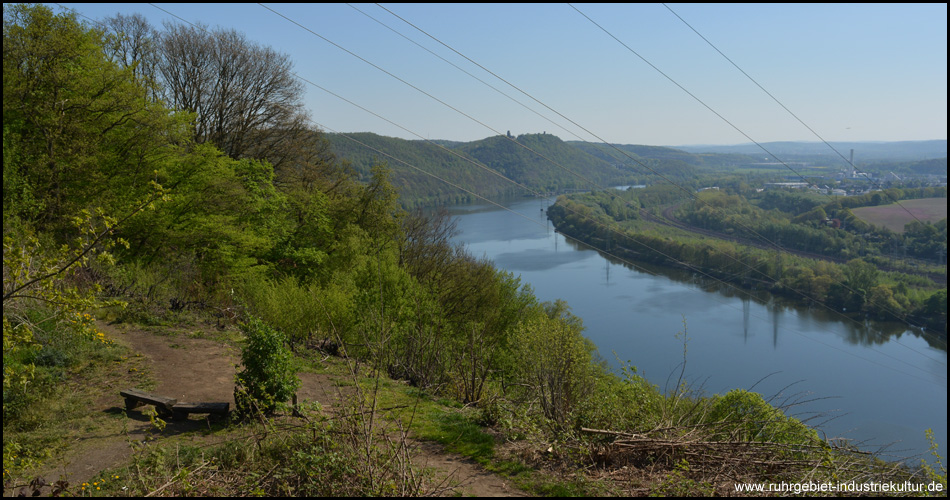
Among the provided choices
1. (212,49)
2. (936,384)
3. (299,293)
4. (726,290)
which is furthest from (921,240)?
(212,49)

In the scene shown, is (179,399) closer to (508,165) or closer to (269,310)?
(269,310)

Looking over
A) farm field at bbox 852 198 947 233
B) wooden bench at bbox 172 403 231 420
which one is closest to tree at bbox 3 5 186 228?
wooden bench at bbox 172 403 231 420

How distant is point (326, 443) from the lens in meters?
5.37

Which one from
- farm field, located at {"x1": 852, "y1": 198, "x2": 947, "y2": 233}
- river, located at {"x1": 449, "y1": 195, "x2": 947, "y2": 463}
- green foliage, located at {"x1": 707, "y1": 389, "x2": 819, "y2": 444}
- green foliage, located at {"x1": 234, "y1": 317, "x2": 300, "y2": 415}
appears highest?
farm field, located at {"x1": 852, "y1": 198, "x2": 947, "y2": 233}

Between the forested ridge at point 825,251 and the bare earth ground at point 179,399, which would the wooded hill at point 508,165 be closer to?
the forested ridge at point 825,251

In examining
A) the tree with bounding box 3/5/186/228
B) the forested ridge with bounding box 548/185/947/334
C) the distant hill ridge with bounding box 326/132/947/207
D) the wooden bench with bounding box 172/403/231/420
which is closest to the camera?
the wooden bench with bounding box 172/403/231/420

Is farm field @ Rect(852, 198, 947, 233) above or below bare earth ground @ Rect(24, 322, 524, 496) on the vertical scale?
above

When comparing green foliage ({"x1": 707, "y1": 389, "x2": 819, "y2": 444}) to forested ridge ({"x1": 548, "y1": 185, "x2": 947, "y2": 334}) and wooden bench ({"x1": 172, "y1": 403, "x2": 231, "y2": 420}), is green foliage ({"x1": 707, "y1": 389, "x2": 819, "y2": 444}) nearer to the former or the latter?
wooden bench ({"x1": 172, "y1": 403, "x2": 231, "y2": 420})

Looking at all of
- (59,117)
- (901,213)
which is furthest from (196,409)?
(901,213)

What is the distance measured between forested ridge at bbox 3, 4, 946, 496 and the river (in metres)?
8.06

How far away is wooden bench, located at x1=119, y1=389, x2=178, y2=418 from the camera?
709cm

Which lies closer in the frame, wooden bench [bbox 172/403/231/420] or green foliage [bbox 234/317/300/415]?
green foliage [bbox 234/317/300/415]

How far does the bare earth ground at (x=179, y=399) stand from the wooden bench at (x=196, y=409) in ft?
0.36

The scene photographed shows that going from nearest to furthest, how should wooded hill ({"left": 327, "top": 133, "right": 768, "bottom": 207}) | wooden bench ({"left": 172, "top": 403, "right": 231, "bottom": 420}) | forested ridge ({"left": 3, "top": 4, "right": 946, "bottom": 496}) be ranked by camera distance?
forested ridge ({"left": 3, "top": 4, "right": 946, "bottom": 496}) → wooden bench ({"left": 172, "top": 403, "right": 231, "bottom": 420}) → wooded hill ({"left": 327, "top": 133, "right": 768, "bottom": 207})
